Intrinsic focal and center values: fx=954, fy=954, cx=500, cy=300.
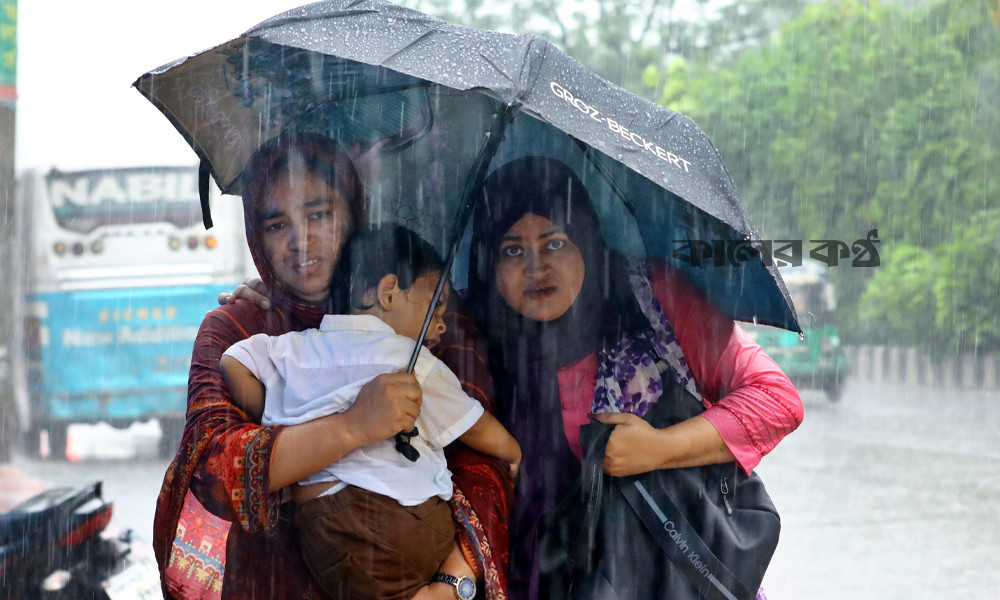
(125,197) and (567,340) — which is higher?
(125,197)

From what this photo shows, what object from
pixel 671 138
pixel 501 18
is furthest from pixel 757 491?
pixel 501 18

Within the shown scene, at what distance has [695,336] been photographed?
2.46 meters

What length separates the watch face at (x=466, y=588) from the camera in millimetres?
2105

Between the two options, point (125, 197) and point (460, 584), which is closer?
point (460, 584)

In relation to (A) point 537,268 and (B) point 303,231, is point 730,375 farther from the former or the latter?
(B) point 303,231

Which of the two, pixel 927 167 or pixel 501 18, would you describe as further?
pixel 501 18

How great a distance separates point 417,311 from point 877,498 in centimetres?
Answer: 772

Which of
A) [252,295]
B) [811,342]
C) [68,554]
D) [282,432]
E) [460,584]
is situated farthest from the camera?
[811,342]

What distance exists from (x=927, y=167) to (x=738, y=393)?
13.8 meters

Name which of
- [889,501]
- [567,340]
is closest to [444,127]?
[567,340]

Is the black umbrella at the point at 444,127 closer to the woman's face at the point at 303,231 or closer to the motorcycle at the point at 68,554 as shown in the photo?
the woman's face at the point at 303,231

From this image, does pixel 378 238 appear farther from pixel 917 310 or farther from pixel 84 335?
pixel 917 310

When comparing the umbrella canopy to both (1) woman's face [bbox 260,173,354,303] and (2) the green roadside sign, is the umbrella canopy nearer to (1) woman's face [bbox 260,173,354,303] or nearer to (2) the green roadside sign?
(1) woman's face [bbox 260,173,354,303]

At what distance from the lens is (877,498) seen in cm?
875
